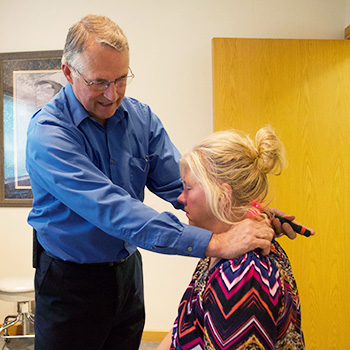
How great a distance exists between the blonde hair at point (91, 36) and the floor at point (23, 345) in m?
2.48

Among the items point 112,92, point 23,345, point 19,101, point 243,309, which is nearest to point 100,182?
point 112,92

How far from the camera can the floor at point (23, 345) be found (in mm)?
3234

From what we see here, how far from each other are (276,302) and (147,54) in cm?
258

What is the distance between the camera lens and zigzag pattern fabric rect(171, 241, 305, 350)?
41.4 inches

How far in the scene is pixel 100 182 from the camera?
1.32 meters

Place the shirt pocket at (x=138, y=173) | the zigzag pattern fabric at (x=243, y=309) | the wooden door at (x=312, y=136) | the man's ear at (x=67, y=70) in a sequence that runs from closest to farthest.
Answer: the zigzag pattern fabric at (x=243, y=309), the man's ear at (x=67, y=70), the shirt pocket at (x=138, y=173), the wooden door at (x=312, y=136)

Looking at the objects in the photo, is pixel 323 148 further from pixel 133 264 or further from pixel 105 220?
pixel 105 220

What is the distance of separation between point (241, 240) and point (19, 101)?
279 cm

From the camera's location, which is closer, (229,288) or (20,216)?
(229,288)

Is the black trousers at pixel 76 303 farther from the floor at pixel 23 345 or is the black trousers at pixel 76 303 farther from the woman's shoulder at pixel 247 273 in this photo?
the floor at pixel 23 345

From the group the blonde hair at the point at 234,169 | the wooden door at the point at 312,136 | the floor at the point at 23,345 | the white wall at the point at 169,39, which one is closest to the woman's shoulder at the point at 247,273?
the blonde hair at the point at 234,169

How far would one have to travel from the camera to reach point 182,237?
1221mm

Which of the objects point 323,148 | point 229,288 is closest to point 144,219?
point 229,288

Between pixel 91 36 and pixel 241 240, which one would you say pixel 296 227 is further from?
pixel 91 36
